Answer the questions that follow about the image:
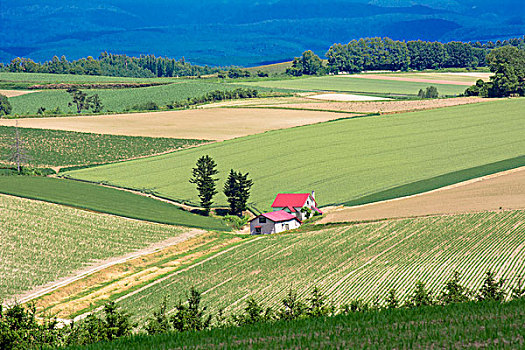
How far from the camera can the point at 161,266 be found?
173 ft

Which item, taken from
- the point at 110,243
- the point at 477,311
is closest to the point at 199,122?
the point at 110,243

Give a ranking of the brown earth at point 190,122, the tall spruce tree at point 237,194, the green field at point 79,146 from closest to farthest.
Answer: the tall spruce tree at point 237,194 → the green field at point 79,146 → the brown earth at point 190,122

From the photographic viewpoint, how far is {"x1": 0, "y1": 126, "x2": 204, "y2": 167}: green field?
94.8 m

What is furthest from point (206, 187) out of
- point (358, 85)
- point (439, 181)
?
point (358, 85)

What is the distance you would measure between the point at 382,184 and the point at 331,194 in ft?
17.7

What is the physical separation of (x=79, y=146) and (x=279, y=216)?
4202cm

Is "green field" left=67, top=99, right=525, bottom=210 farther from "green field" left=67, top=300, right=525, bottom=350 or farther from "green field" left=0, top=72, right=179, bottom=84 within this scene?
"green field" left=0, top=72, right=179, bottom=84

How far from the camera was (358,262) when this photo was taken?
45875 mm

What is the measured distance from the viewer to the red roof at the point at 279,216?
66494mm

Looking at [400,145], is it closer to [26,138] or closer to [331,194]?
[331,194]

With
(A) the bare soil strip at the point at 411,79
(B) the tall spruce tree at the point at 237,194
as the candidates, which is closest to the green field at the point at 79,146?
(B) the tall spruce tree at the point at 237,194

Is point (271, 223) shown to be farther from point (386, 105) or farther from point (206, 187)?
point (386, 105)

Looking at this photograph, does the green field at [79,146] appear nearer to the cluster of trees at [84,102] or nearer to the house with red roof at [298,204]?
the house with red roof at [298,204]

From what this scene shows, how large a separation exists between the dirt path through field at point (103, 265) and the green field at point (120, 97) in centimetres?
7982
